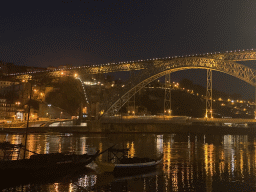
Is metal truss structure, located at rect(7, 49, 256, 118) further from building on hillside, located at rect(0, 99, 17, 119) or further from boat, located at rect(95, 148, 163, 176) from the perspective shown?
boat, located at rect(95, 148, 163, 176)

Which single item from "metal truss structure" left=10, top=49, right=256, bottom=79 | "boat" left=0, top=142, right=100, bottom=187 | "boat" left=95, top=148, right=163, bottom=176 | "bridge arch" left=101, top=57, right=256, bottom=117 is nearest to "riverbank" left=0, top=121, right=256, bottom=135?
"bridge arch" left=101, top=57, right=256, bottom=117

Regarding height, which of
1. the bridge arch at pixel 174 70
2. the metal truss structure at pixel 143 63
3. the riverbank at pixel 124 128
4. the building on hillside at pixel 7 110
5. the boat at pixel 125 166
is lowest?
the boat at pixel 125 166

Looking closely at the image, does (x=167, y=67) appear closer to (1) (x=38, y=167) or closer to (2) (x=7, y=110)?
(1) (x=38, y=167)

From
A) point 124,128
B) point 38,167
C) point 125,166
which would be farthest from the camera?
point 124,128

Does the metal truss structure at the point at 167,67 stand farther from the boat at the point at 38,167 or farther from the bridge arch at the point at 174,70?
the boat at the point at 38,167

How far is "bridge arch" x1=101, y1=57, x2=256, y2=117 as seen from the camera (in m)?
49.2

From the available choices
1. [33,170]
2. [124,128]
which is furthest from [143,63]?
[33,170]

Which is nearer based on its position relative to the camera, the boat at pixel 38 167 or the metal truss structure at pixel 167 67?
the boat at pixel 38 167

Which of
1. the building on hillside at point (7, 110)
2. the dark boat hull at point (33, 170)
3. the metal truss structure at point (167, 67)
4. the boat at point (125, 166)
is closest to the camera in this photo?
the dark boat hull at point (33, 170)

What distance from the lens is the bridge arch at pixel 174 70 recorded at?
49.2 metres

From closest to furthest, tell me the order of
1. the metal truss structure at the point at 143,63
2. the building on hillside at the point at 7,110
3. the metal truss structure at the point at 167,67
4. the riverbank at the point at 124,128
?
the metal truss structure at the point at 143,63, the metal truss structure at the point at 167,67, the riverbank at the point at 124,128, the building on hillside at the point at 7,110

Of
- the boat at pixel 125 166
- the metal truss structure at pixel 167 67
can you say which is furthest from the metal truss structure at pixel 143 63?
the boat at pixel 125 166

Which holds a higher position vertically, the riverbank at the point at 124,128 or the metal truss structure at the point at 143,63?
the metal truss structure at the point at 143,63

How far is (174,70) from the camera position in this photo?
187 feet
